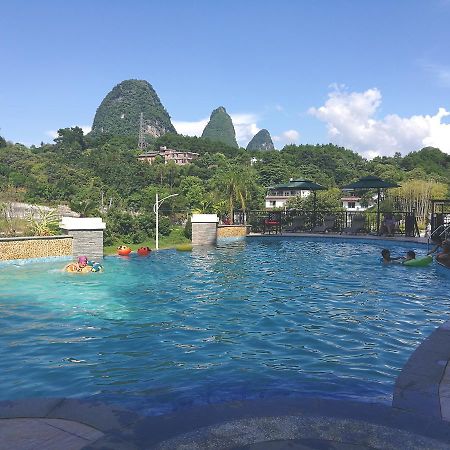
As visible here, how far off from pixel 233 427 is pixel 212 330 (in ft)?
11.8

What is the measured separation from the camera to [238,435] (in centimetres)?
324

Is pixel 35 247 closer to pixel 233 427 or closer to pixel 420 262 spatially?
pixel 420 262

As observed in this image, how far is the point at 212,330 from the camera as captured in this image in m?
6.95

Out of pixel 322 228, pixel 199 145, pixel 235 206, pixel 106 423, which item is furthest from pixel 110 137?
pixel 106 423

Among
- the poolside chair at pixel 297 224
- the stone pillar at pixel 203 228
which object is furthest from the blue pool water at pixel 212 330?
the poolside chair at pixel 297 224

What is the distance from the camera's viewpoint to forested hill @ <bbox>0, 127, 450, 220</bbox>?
41.6 m

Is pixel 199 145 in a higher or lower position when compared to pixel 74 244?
higher

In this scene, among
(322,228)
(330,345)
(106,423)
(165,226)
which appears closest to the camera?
(106,423)

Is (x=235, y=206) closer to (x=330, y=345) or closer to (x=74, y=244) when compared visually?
(x=74, y=244)

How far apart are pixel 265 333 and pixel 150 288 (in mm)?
4387

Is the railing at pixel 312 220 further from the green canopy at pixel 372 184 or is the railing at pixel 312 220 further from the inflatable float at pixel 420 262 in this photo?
the inflatable float at pixel 420 262

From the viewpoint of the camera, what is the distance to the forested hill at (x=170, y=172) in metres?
41.6

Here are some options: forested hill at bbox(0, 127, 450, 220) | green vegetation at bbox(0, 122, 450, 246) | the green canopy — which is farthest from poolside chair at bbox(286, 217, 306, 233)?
forested hill at bbox(0, 127, 450, 220)

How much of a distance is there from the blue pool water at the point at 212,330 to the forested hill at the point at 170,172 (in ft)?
51.4
